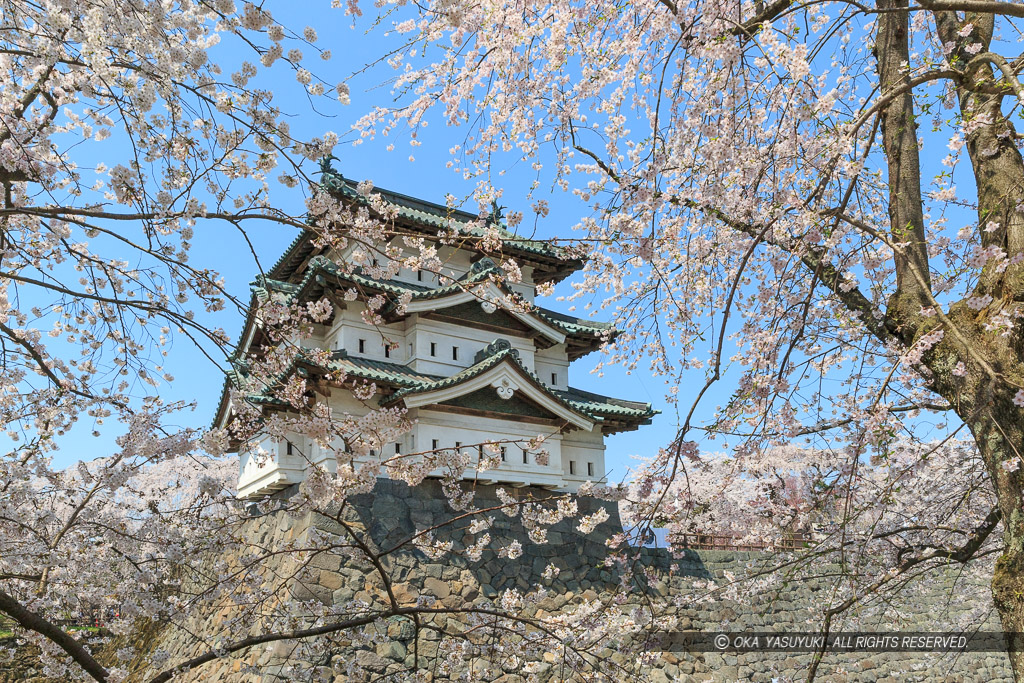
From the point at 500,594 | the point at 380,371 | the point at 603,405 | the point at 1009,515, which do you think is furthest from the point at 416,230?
the point at 1009,515

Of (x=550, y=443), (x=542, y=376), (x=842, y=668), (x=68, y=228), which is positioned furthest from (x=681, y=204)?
(x=842, y=668)

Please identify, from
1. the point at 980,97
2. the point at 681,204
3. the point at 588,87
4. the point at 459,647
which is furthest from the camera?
the point at 588,87

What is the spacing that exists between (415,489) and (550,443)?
7.79 feet

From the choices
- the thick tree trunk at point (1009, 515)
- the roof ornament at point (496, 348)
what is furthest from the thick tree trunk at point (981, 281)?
the roof ornament at point (496, 348)

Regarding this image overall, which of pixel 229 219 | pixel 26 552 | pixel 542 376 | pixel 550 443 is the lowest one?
pixel 26 552

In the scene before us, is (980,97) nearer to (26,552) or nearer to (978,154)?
(978,154)

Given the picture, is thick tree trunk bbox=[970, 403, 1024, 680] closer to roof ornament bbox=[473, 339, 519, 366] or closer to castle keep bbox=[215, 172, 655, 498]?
castle keep bbox=[215, 172, 655, 498]

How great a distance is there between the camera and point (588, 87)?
5.57 m

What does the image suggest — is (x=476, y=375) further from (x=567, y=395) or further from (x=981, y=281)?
(x=981, y=281)

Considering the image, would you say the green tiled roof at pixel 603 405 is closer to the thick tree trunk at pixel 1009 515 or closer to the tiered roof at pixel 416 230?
the tiered roof at pixel 416 230

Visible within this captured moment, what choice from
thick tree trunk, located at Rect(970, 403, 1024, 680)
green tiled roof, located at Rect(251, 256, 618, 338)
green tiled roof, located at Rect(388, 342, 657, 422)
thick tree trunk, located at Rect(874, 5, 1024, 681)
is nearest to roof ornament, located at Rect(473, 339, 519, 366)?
green tiled roof, located at Rect(388, 342, 657, 422)

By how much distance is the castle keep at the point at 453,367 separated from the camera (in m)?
10.4

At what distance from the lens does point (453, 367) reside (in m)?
11.4

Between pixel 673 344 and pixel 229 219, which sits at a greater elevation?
pixel 673 344
